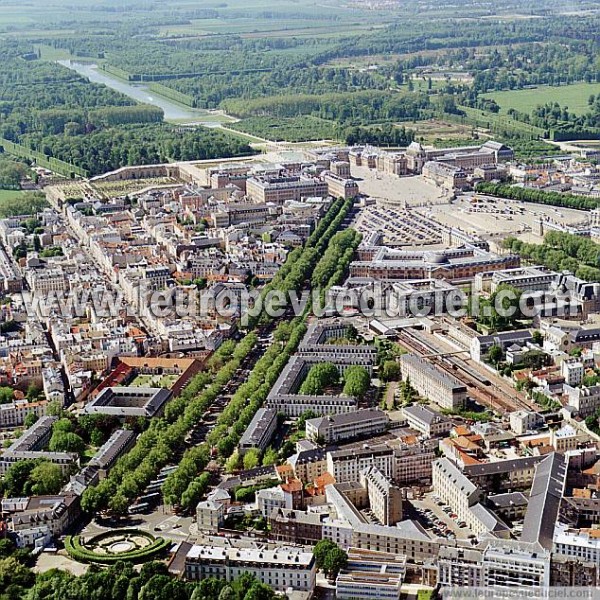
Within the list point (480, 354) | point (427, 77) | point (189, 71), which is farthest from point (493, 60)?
point (480, 354)

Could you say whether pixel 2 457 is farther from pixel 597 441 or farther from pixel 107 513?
pixel 597 441

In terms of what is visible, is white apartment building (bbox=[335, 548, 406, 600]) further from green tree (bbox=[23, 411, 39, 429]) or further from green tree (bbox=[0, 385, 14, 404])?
green tree (bbox=[0, 385, 14, 404])

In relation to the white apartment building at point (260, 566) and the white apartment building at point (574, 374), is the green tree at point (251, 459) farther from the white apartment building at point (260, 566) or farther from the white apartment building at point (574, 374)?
the white apartment building at point (574, 374)

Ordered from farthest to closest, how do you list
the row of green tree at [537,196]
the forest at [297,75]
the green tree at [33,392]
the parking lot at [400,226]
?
the forest at [297,75]
the row of green tree at [537,196]
the parking lot at [400,226]
the green tree at [33,392]

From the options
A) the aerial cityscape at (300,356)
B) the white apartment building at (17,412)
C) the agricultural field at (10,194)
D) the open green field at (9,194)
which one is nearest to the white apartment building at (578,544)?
the aerial cityscape at (300,356)

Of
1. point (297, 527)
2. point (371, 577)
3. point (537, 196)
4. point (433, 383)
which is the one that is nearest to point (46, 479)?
point (297, 527)

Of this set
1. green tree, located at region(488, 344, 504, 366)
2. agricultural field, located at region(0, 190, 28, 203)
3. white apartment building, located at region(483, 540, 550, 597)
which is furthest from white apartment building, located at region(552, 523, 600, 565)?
agricultural field, located at region(0, 190, 28, 203)

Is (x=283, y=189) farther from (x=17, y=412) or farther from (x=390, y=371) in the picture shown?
(x=17, y=412)
